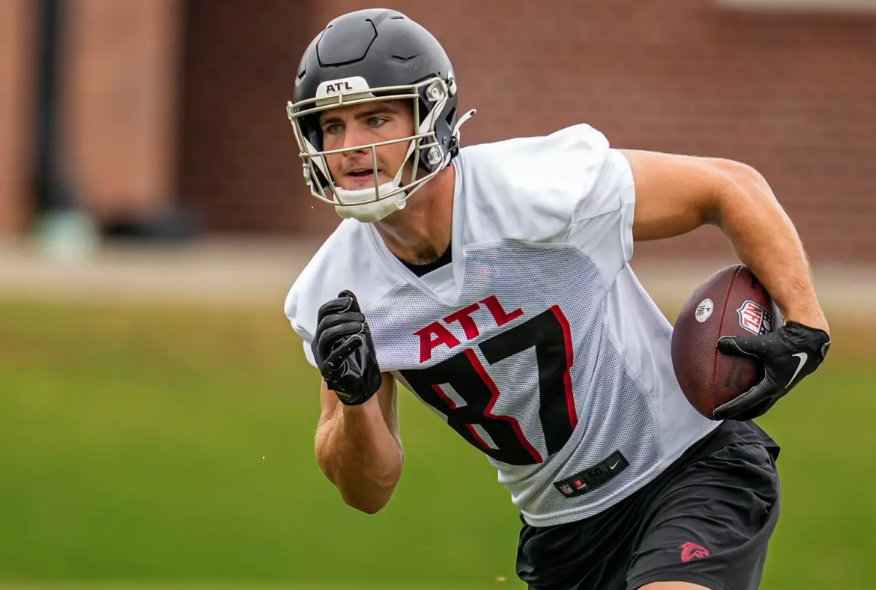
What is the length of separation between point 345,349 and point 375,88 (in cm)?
66

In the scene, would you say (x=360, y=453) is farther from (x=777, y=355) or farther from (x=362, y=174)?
(x=777, y=355)

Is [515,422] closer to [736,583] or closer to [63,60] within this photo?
[736,583]

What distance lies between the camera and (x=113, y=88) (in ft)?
47.5

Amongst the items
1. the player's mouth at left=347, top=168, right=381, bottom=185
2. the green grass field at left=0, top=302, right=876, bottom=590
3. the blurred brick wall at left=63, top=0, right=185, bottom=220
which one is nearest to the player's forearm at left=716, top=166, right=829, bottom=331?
the player's mouth at left=347, top=168, right=381, bottom=185

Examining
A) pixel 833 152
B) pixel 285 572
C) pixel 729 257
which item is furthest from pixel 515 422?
pixel 833 152

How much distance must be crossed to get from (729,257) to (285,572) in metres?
6.12

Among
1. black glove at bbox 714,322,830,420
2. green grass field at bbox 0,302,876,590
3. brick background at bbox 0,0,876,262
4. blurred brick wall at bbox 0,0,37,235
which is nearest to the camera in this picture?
black glove at bbox 714,322,830,420

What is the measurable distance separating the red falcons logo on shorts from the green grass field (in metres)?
5.01

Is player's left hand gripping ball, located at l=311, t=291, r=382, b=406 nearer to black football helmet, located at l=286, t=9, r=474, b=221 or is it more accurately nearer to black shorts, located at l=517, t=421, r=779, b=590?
black football helmet, located at l=286, t=9, r=474, b=221

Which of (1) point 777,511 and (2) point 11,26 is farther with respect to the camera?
(2) point 11,26

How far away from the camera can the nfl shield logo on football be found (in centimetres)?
416

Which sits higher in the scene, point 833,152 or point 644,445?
point 644,445

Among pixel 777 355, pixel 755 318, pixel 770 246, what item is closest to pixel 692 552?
pixel 777 355

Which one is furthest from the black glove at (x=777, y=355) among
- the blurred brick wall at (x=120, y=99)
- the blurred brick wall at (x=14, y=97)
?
the blurred brick wall at (x=14, y=97)
